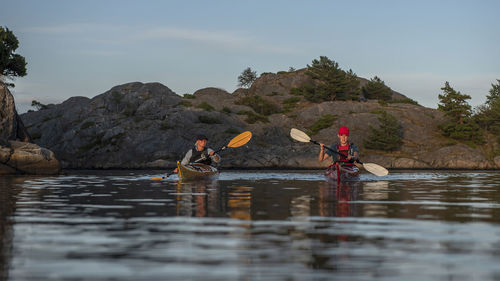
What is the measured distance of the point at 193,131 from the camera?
63562mm

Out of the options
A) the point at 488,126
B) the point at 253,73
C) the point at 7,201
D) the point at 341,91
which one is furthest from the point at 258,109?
the point at 7,201

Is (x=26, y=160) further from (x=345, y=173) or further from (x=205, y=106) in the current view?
(x=205, y=106)

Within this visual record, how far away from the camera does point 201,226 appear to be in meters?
9.44

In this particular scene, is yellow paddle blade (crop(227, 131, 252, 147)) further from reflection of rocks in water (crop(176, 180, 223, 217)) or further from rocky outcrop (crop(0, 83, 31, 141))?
rocky outcrop (crop(0, 83, 31, 141))

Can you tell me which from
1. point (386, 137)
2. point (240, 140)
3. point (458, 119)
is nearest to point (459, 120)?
point (458, 119)

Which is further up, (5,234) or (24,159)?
(24,159)

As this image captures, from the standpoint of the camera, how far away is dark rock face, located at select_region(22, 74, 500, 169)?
5819 cm

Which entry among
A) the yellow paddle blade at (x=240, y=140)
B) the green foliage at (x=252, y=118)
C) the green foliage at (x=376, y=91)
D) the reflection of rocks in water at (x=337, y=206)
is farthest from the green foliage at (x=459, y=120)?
the reflection of rocks in water at (x=337, y=206)

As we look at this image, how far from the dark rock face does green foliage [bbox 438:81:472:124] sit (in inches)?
80.6

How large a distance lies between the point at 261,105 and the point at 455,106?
2839cm

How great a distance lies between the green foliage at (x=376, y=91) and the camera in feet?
364

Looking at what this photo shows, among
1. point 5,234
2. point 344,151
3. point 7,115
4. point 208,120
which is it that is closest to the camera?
point 5,234

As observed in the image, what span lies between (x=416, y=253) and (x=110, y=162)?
178ft

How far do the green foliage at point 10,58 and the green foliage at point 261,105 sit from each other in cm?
4103
